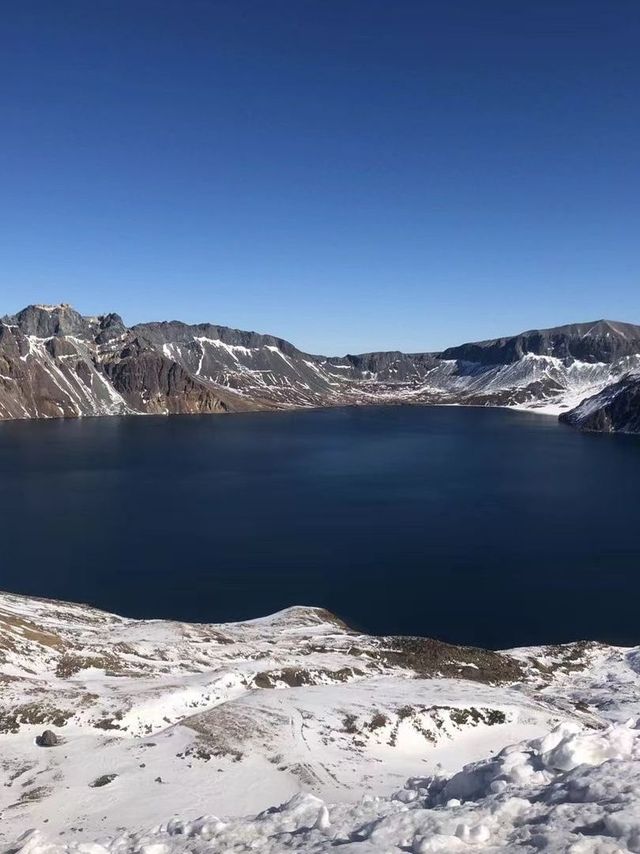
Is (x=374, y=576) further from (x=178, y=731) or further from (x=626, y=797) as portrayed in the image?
(x=626, y=797)

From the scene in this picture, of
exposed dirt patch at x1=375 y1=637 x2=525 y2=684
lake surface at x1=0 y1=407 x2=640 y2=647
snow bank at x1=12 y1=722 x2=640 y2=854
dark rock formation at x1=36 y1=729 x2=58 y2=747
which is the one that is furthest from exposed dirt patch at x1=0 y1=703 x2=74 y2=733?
lake surface at x1=0 y1=407 x2=640 y2=647

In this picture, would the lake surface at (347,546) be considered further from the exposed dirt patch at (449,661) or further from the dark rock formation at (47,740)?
the dark rock formation at (47,740)

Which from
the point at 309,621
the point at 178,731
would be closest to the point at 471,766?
the point at 178,731

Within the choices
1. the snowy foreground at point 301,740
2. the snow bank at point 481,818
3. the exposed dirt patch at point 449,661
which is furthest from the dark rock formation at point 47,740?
the exposed dirt patch at point 449,661

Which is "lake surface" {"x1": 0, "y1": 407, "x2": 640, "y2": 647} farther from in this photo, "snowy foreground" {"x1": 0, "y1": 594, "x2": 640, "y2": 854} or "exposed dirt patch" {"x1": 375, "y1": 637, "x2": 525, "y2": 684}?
"snowy foreground" {"x1": 0, "y1": 594, "x2": 640, "y2": 854}

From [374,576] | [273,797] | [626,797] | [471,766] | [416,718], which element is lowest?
[374,576]

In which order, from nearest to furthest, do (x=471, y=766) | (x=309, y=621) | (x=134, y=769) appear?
Answer: (x=471, y=766) → (x=134, y=769) → (x=309, y=621)

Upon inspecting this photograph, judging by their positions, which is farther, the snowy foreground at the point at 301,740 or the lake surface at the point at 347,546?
the lake surface at the point at 347,546
